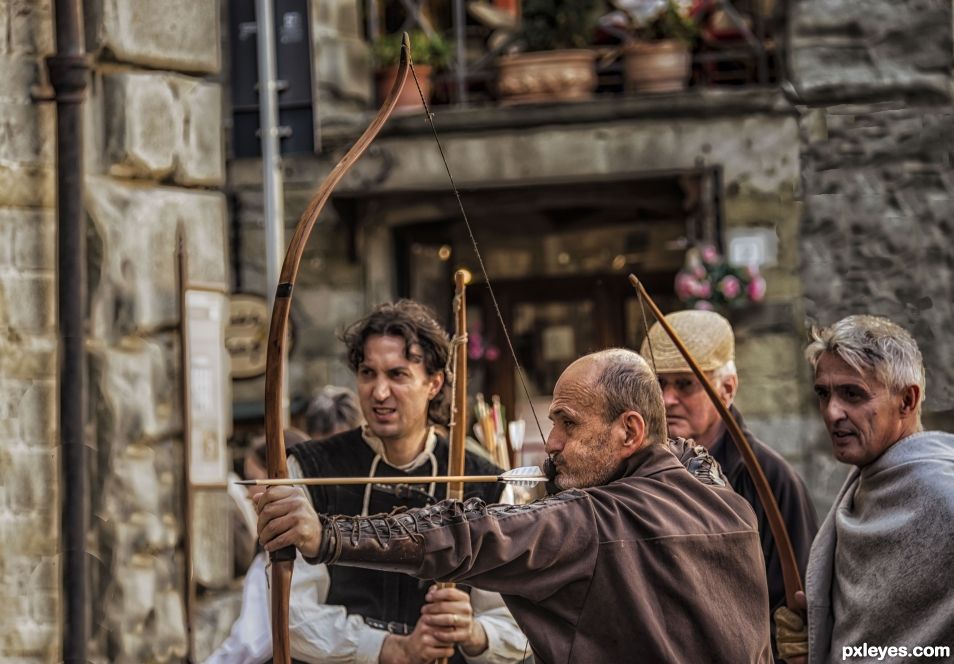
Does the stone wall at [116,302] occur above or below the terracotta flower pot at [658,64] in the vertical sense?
below

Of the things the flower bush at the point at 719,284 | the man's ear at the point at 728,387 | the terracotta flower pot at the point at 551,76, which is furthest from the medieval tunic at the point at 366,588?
the terracotta flower pot at the point at 551,76

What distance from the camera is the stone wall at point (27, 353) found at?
4191 millimetres

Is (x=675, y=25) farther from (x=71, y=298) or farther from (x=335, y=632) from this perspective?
(x=335, y=632)

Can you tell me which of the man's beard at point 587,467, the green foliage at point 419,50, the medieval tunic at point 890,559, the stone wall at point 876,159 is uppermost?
the green foliage at point 419,50

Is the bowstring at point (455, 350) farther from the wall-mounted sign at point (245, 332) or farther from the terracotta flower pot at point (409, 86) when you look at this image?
the terracotta flower pot at point (409, 86)

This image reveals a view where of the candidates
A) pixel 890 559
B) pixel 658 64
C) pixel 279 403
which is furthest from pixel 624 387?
pixel 658 64

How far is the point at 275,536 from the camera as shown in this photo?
2777mm

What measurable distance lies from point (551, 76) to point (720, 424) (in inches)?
218

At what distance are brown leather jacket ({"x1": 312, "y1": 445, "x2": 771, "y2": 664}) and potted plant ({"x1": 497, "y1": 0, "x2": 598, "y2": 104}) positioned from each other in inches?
276

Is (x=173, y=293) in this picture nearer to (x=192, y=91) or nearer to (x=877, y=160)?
(x=192, y=91)

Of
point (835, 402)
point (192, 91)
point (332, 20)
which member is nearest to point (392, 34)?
point (332, 20)

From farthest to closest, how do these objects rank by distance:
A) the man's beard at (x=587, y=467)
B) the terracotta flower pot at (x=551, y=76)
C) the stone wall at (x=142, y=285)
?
the terracotta flower pot at (x=551, y=76), the stone wall at (x=142, y=285), the man's beard at (x=587, y=467)

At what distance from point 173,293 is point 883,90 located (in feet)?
19.9

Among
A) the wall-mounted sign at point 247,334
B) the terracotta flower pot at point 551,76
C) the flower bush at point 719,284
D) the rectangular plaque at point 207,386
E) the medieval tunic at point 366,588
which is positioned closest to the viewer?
the medieval tunic at point 366,588
